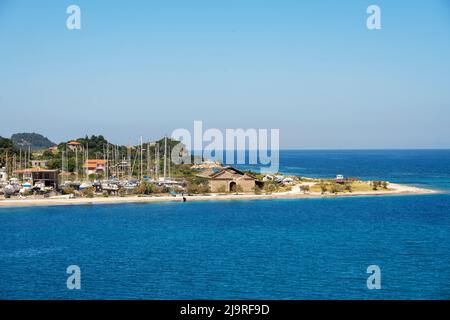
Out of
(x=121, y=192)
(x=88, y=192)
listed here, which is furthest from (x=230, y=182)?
(x=88, y=192)

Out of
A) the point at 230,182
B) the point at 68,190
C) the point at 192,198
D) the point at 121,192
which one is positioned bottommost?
the point at 192,198

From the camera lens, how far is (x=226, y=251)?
15.0 meters

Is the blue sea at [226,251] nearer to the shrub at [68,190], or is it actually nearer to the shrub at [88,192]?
the shrub at [88,192]

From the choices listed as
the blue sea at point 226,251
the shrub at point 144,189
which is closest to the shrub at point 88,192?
the shrub at point 144,189

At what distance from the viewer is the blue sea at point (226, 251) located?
1145cm

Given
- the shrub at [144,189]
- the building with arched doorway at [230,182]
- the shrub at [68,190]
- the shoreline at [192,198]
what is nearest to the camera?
the shoreline at [192,198]

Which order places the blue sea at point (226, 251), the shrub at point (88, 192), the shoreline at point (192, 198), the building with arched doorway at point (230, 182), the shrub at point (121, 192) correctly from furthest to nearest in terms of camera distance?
the building with arched doorway at point (230, 182), the shrub at point (121, 192), the shrub at point (88, 192), the shoreline at point (192, 198), the blue sea at point (226, 251)

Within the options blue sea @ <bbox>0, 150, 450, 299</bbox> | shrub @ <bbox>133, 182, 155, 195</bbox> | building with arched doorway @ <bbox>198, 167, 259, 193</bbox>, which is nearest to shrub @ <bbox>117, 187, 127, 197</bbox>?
shrub @ <bbox>133, 182, 155, 195</bbox>

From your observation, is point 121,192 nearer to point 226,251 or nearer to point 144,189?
point 144,189

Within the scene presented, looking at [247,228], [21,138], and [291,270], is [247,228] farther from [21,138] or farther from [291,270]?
[21,138]

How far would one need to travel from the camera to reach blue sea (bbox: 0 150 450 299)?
1145 centimetres

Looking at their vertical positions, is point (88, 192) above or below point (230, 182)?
below

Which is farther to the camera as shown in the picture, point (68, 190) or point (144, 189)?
point (144, 189)
